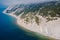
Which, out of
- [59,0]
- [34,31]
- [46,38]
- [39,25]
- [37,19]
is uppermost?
[59,0]

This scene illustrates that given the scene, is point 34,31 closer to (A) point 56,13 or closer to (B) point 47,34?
(B) point 47,34

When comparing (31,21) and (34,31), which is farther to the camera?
(31,21)

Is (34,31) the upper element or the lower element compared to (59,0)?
lower

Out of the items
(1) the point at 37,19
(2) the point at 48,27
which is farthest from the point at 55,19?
(1) the point at 37,19

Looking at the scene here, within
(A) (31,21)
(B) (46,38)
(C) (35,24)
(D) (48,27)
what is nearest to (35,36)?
(B) (46,38)

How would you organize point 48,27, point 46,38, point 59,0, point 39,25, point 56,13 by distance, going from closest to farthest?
point 46,38 < point 48,27 < point 39,25 < point 56,13 < point 59,0

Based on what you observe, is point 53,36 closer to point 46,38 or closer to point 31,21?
point 46,38

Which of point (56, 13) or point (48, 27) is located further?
point (56, 13)

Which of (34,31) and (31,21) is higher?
(31,21)

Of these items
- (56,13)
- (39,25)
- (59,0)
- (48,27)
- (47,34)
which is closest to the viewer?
(47,34)
